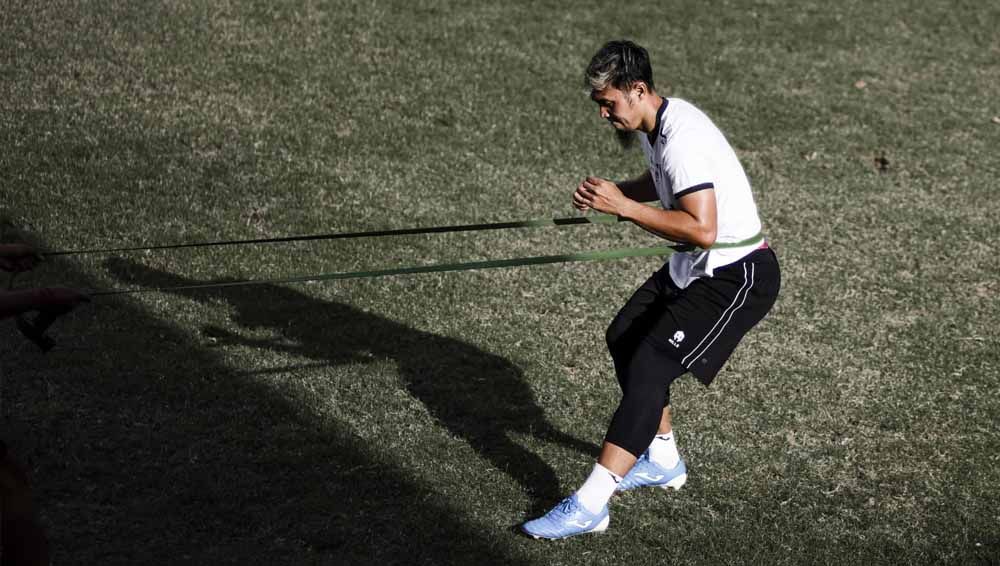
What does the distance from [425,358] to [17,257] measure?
2828mm

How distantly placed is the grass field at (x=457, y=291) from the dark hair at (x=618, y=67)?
77.0 inches

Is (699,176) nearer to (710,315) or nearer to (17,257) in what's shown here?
(710,315)

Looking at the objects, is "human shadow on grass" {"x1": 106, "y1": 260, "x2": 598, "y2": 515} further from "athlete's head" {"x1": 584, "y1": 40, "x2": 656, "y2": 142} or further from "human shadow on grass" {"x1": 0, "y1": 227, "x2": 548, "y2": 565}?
"athlete's head" {"x1": 584, "y1": 40, "x2": 656, "y2": 142}

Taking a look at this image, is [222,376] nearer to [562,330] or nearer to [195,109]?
[562,330]

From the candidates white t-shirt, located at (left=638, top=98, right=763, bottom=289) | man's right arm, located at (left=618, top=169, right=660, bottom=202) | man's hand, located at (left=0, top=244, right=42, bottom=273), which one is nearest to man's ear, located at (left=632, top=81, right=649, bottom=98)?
white t-shirt, located at (left=638, top=98, right=763, bottom=289)

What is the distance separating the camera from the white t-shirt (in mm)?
4523

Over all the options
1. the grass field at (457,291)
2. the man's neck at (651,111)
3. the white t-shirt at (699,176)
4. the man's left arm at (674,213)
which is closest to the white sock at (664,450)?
the grass field at (457,291)

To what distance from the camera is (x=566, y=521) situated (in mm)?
4867

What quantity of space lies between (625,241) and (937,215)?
263cm

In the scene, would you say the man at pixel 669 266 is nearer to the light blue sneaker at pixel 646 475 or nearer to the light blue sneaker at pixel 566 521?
the light blue sneaker at pixel 566 521

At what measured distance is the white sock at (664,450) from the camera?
5.38m

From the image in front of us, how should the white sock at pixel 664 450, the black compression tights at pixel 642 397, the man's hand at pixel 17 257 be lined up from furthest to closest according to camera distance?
the white sock at pixel 664 450 → the black compression tights at pixel 642 397 → the man's hand at pixel 17 257

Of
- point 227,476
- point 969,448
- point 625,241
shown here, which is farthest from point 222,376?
point 969,448

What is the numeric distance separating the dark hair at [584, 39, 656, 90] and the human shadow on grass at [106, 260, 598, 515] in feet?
6.40
